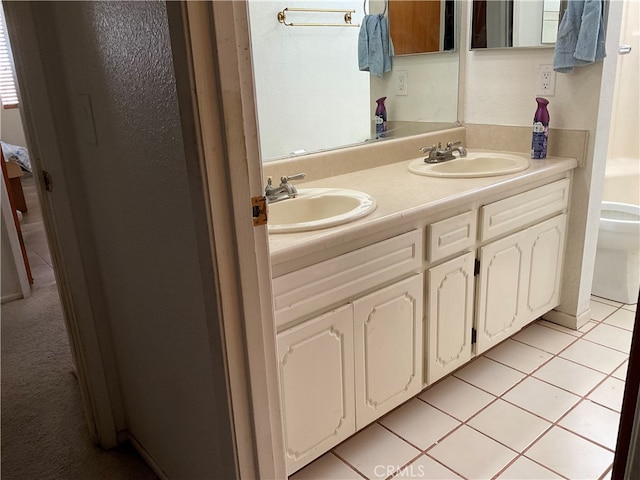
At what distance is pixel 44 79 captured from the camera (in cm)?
141

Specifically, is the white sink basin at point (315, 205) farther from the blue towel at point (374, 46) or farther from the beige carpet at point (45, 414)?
the beige carpet at point (45, 414)

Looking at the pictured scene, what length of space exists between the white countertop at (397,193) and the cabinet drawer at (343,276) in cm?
6

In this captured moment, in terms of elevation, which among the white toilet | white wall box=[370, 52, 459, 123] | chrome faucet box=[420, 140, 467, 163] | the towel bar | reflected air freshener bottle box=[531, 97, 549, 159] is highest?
the towel bar

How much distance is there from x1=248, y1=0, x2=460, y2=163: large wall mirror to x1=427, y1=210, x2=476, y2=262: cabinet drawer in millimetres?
589

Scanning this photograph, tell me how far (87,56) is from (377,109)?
4.35 feet

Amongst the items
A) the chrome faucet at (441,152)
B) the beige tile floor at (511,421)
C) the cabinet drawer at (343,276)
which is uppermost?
the chrome faucet at (441,152)

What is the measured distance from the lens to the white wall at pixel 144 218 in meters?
1.02

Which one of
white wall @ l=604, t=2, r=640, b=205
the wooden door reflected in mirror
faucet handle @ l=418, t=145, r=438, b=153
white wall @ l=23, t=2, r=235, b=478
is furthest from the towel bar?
white wall @ l=604, t=2, r=640, b=205

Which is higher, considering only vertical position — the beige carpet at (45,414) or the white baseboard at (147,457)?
the white baseboard at (147,457)

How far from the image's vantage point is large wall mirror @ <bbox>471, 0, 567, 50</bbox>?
225 cm

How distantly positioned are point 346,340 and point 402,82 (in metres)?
1.33

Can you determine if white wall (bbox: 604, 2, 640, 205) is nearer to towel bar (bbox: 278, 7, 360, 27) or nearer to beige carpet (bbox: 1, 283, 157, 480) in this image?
towel bar (bbox: 278, 7, 360, 27)

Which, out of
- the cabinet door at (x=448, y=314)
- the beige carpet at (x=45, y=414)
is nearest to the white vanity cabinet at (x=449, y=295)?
the cabinet door at (x=448, y=314)

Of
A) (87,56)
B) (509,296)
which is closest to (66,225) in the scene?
(87,56)
